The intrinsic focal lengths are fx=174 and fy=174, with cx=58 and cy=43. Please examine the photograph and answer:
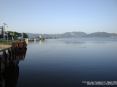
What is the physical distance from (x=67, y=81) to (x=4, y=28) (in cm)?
7382

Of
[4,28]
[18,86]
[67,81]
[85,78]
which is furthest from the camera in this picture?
[4,28]

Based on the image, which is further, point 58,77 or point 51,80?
point 58,77

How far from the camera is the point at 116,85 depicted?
23234mm

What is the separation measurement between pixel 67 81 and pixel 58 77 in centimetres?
277

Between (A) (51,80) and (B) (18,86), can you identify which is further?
(A) (51,80)

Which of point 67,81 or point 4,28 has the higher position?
point 4,28

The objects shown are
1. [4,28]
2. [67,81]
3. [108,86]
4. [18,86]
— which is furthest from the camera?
[4,28]

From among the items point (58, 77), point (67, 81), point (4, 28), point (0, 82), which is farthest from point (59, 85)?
point (4, 28)

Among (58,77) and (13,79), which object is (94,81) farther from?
(13,79)

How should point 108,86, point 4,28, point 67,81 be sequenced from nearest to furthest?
1. point 108,86
2. point 67,81
3. point 4,28

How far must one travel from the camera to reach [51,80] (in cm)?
2633

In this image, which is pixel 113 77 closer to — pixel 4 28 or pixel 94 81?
pixel 94 81

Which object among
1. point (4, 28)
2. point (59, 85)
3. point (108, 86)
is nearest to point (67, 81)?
point (59, 85)

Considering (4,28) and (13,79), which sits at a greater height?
(4,28)
